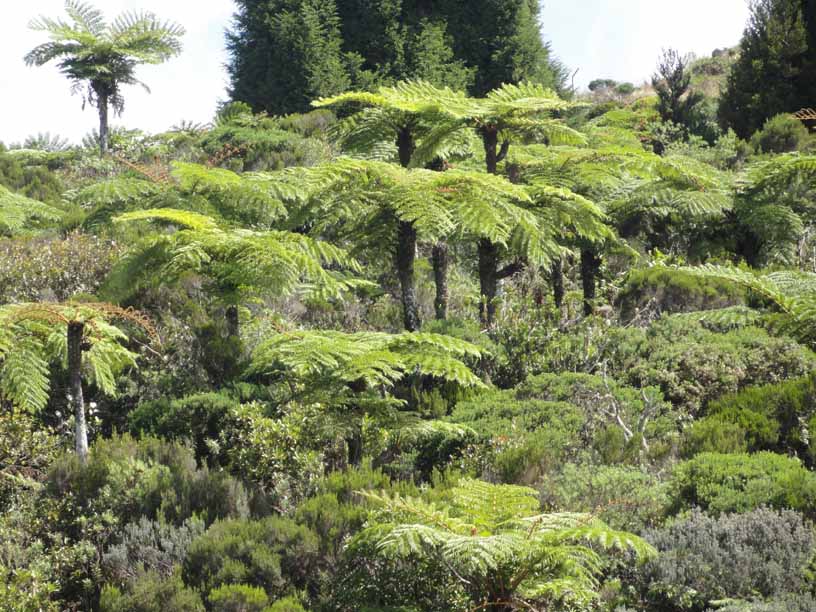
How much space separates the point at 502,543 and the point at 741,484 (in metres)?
2.26

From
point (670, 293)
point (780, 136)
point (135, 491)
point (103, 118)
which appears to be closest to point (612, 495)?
point (135, 491)

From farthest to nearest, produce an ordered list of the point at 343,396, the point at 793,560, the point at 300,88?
the point at 300,88 → the point at 343,396 → the point at 793,560

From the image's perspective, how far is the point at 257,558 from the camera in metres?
5.00

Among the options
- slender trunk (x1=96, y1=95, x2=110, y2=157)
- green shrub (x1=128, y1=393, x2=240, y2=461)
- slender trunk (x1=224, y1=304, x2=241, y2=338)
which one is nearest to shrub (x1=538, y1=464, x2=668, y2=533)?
green shrub (x1=128, y1=393, x2=240, y2=461)

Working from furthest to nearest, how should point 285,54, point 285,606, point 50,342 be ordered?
point 285,54 < point 50,342 < point 285,606

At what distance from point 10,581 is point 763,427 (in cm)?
521

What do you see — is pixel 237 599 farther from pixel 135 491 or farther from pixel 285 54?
pixel 285 54

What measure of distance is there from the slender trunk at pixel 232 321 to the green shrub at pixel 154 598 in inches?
127

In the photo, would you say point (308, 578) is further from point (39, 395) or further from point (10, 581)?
point (39, 395)

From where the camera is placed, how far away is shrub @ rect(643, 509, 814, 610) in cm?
467

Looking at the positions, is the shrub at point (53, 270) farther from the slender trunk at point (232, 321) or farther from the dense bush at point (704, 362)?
the dense bush at point (704, 362)

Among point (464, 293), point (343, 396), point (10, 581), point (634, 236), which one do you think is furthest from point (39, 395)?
point (634, 236)

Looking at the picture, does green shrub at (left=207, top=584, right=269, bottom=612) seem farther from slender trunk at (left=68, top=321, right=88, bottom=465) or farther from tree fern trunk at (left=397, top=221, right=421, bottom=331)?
tree fern trunk at (left=397, top=221, right=421, bottom=331)

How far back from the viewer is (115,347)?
618 cm
